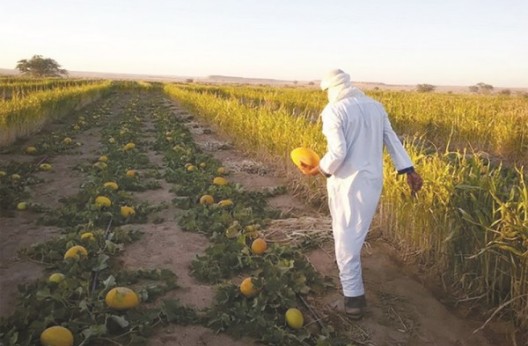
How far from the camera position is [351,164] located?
9.96 ft

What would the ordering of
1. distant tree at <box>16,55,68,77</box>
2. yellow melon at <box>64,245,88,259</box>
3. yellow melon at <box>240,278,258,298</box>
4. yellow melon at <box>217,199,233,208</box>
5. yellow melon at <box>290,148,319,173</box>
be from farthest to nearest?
distant tree at <box>16,55,68,77</box> → yellow melon at <box>217,199,233,208</box> → yellow melon at <box>64,245,88,259</box> → yellow melon at <box>290,148,319,173</box> → yellow melon at <box>240,278,258,298</box>

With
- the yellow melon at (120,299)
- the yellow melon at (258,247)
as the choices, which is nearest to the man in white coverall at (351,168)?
the yellow melon at (258,247)

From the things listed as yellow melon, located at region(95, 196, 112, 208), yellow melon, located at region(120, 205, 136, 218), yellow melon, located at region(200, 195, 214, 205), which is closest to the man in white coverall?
yellow melon, located at region(200, 195, 214, 205)

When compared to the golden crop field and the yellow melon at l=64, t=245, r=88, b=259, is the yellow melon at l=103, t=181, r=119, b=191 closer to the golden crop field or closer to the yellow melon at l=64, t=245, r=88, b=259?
the yellow melon at l=64, t=245, r=88, b=259

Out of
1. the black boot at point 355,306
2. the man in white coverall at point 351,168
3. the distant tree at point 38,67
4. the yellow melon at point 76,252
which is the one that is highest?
the distant tree at point 38,67

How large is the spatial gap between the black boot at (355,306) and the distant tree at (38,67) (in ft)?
285

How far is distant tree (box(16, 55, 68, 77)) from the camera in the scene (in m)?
76.3

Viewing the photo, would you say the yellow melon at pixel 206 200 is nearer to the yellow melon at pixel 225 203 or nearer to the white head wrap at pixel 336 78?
the yellow melon at pixel 225 203

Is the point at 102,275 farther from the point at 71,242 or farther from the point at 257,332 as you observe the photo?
the point at 257,332

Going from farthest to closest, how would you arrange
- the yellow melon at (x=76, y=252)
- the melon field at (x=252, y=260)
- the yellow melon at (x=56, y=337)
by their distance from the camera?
the yellow melon at (x=76, y=252) < the melon field at (x=252, y=260) < the yellow melon at (x=56, y=337)

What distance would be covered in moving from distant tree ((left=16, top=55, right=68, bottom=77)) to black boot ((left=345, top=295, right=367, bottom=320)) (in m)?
86.8

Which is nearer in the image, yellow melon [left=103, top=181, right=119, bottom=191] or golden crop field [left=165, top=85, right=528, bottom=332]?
golden crop field [left=165, top=85, right=528, bottom=332]

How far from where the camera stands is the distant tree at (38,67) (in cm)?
7631

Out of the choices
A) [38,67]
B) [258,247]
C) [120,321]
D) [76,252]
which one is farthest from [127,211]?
[38,67]
